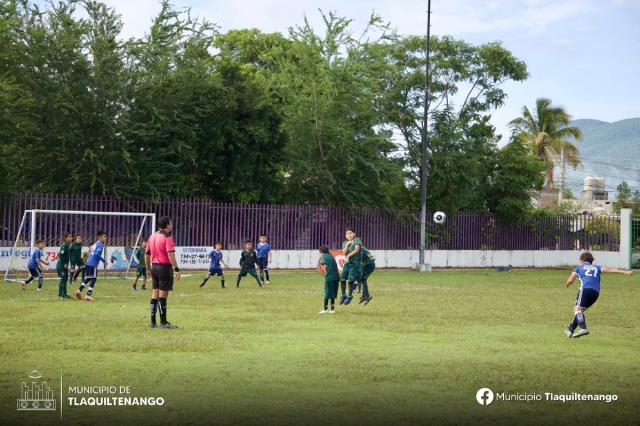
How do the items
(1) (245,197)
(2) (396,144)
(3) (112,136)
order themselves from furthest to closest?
(2) (396,144) → (1) (245,197) → (3) (112,136)

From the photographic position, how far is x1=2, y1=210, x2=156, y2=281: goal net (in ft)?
98.1

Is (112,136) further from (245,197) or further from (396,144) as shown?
(396,144)

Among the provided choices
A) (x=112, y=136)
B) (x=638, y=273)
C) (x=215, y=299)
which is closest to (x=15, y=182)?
(x=112, y=136)

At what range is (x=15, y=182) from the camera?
115 feet

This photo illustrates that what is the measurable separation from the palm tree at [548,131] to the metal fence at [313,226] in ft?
78.7

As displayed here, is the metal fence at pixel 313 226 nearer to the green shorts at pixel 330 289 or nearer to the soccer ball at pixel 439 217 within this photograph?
the soccer ball at pixel 439 217

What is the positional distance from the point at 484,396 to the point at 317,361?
2872 millimetres

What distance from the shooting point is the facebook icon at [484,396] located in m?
8.80

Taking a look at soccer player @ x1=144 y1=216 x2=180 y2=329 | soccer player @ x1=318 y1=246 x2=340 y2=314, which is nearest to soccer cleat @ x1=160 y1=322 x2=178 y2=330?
soccer player @ x1=144 y1=216 x2=180 y2=329

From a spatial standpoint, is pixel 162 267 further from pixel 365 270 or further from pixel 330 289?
pixel 365 270

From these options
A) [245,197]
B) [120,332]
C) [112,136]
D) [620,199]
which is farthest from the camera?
[620,199]

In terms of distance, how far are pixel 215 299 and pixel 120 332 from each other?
7.30 metres

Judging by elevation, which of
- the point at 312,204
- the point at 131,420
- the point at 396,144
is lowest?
the point at 131,420

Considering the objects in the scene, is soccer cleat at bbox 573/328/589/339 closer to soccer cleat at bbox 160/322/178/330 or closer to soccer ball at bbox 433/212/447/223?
soccer cleat at bbox 160/322/178/330
